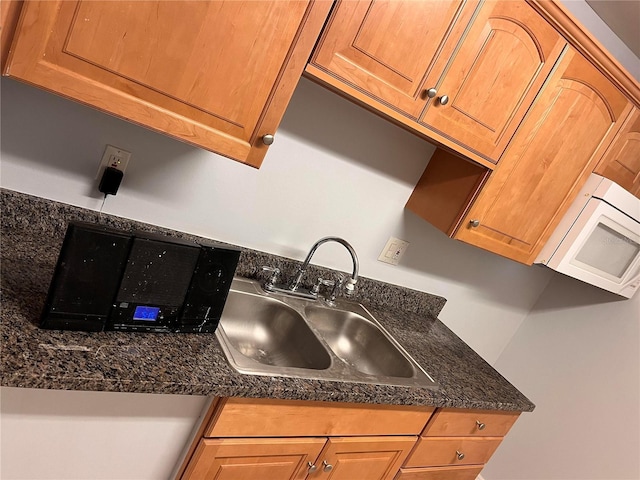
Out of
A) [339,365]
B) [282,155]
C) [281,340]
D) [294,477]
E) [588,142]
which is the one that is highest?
[588,142]

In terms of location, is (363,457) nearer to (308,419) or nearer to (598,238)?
(308,419)

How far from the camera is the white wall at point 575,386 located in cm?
208

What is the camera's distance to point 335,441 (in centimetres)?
128

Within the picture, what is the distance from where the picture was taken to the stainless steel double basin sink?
4.60 feet

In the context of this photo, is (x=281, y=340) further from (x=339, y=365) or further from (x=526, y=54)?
(x=526, y=54)

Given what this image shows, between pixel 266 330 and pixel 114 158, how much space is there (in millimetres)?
738

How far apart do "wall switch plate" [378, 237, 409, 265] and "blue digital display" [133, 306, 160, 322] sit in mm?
1056

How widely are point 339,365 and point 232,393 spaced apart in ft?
1.24

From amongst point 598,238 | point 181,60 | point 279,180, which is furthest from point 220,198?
point 598,238

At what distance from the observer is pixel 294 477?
1278 millimetres

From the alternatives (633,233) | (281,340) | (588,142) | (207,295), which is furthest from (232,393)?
(633,233)

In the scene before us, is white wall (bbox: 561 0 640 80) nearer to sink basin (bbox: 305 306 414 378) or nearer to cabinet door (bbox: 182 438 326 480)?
sink basin (bbox: 305 306 414 378)

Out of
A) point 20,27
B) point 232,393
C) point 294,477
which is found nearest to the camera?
point 20,27

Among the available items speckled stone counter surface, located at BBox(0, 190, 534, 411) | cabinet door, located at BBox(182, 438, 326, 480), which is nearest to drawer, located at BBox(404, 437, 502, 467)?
speckled stone counter surface, located at BBox(0, 190, 534, 411)
